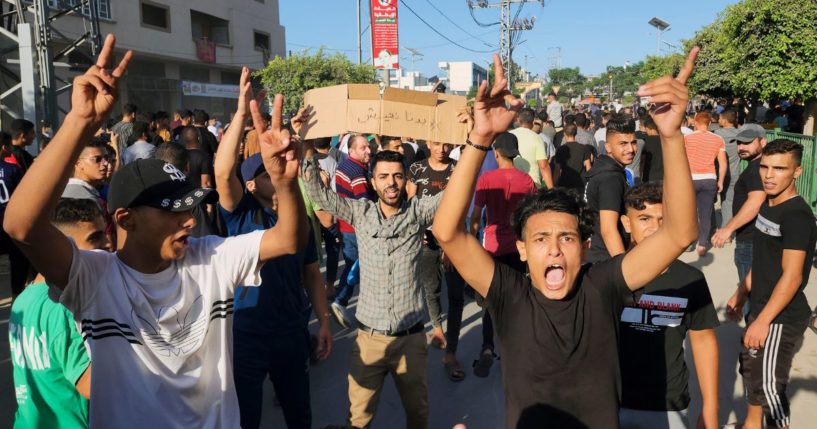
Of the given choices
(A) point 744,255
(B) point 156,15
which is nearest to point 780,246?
(A) point 744,255

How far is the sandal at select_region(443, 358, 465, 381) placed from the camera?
4.77 m

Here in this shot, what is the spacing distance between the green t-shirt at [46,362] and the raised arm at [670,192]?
6.57ft

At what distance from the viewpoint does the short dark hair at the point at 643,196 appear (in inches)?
111

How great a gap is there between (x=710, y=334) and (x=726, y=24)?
40.0 feet

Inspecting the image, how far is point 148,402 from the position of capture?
6.22ft

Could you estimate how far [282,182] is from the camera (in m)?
1.92

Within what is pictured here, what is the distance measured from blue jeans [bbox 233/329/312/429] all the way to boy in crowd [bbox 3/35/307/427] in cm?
100

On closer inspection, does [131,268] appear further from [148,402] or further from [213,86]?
[213,86]

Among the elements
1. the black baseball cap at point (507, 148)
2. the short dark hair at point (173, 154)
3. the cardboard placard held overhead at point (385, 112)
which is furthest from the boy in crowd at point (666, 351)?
the short dark hair at point (173, 154)

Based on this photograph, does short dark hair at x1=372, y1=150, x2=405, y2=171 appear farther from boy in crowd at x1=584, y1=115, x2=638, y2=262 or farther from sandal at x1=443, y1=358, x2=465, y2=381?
sandal at x1=443, y1=358, x2=465, y2=381

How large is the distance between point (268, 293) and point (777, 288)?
2732 mm

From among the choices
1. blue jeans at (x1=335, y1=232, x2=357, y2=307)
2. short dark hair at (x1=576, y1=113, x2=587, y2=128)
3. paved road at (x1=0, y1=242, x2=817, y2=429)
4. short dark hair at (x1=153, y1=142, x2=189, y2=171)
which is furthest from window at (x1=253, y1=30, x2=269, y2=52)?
short dark hair at (x1=153, y1=142, x2=189, y2=171)

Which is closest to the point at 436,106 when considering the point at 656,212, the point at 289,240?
the point at 656,212

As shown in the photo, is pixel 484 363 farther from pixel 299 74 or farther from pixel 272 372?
pixel 299 74
